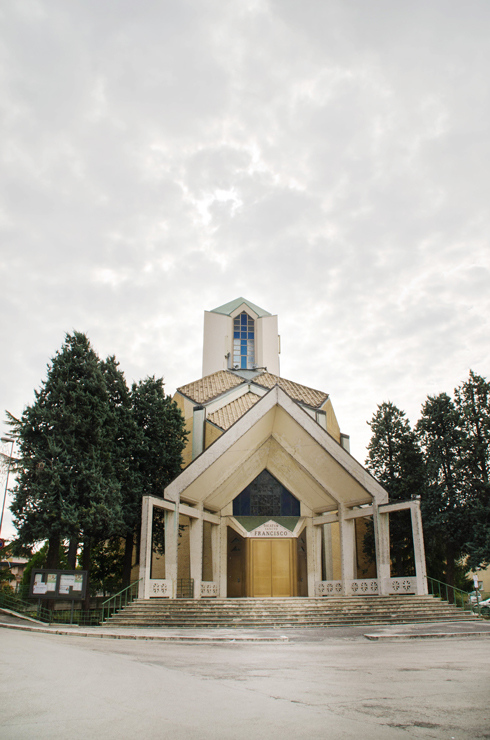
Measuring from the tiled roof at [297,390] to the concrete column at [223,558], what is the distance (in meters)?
8.53

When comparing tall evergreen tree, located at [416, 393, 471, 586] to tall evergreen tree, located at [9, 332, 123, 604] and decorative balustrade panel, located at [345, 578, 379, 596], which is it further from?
tall evergreen tree, located at [9, 332, 123, 604]

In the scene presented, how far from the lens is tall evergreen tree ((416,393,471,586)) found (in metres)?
24.0

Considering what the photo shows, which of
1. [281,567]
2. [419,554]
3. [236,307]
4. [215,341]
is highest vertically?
[236,307]

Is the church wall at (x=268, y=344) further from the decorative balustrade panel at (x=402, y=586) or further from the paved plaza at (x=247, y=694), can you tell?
the paved plaza at (x=247, y=694)

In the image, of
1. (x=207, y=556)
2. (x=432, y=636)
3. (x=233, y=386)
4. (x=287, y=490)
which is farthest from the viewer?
(x=233, y=386)

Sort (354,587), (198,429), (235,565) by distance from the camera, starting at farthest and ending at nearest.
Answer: (198,429)
(235,565)
(354,587)

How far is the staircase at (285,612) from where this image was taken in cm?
1480

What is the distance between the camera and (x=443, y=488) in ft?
81.6

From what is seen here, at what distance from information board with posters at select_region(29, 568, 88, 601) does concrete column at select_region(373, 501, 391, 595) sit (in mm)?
10171

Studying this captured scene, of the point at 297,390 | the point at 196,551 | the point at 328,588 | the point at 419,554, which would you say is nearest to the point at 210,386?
the point at 297,390

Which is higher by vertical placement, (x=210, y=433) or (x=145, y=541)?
(x=210, y=433)

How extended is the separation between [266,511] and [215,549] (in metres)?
2.81

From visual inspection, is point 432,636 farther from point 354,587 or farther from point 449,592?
point 449,592

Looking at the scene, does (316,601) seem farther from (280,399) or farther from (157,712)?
(157,712)
